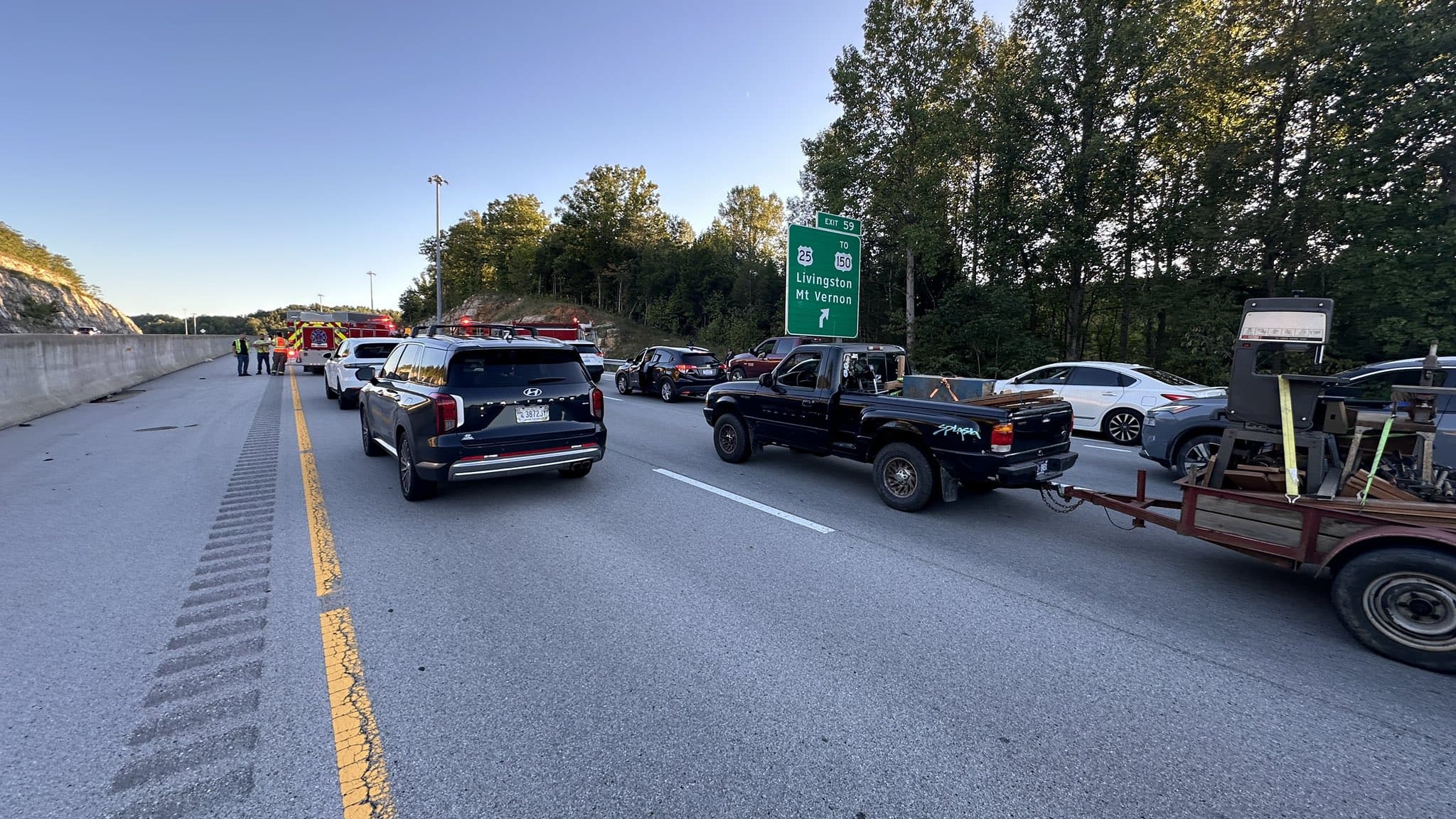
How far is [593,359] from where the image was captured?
67.4 feet

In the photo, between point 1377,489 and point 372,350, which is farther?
point 372,350

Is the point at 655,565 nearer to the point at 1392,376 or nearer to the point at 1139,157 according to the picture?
the point at 1392,376

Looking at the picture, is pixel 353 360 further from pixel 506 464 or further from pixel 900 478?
pixel 900 478

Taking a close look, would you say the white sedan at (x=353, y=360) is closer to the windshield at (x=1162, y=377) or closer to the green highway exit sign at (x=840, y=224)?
the green highway exit sign at (x=840, y=224)

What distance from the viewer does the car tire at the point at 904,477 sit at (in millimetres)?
5941

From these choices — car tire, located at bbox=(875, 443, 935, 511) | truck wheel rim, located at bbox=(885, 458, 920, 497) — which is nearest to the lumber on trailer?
car tire, located at bbox=(875, 443, 935, 511)

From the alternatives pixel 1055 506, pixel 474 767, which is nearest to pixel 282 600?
pixel 474 767

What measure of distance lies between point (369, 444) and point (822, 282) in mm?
11083

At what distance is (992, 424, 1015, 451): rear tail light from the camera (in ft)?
17.8

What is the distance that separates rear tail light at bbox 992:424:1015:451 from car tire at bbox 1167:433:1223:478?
3230 millimetres

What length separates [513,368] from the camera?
627 centimetres

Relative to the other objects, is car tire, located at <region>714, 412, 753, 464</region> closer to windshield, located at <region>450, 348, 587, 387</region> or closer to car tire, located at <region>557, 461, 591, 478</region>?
car tire, located at <region>557, 461, 591, 478</region>

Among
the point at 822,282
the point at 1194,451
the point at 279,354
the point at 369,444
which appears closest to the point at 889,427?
the point at 1194,451

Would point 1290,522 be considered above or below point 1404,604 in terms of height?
above
